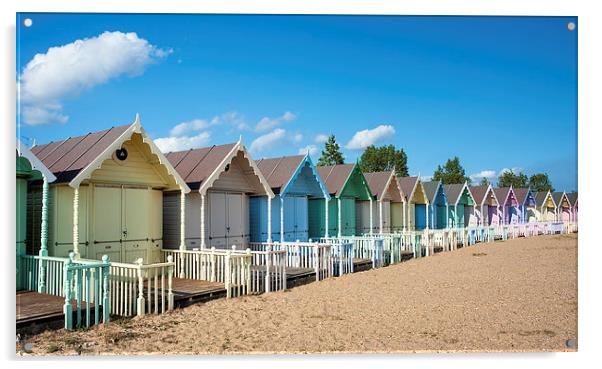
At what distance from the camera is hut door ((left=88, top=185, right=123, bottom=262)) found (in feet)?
35.5

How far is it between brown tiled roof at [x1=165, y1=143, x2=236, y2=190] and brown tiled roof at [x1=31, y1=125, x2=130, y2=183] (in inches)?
110

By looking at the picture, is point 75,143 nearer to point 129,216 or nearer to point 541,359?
point 129,216

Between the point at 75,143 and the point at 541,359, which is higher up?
the point at 75,143

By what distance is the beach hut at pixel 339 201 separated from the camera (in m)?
19.6

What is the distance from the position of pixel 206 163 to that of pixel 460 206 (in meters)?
22.1

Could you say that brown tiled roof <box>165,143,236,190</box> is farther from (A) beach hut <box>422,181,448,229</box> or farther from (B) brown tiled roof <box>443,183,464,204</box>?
(B) brown tiled roof <box>443,183,464,204</box>

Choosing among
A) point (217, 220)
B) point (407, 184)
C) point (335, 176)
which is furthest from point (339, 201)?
point (407, 184)

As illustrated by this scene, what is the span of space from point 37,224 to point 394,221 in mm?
17990

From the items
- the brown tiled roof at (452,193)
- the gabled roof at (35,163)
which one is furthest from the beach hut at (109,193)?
the brown tiled roof at (452,193)

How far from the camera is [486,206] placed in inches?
1308

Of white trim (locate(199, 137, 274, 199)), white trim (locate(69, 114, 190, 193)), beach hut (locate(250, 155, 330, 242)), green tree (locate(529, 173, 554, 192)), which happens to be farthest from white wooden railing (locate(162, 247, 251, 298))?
green tree (locate(529, 173, 554, 192))

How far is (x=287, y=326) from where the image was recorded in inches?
318

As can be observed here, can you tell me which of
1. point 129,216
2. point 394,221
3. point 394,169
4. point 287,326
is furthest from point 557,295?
point 394,221

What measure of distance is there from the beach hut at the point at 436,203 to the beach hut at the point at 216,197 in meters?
14.2
